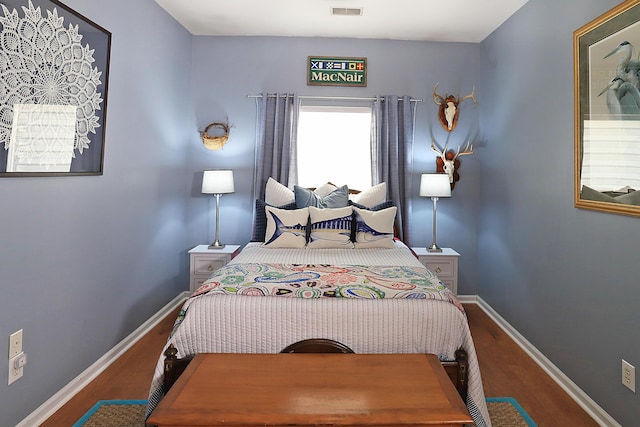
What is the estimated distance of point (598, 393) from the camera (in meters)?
2.14

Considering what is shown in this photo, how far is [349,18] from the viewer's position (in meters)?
3.47

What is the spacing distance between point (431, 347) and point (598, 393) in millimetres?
1076

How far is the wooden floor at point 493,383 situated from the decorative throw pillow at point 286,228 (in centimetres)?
119

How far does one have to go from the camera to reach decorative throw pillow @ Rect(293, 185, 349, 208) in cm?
348

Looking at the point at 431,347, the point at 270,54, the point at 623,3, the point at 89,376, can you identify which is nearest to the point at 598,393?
the point at 431,347

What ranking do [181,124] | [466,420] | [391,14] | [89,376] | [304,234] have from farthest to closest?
1. [181,124]
2. [391,14]
3. [304,234]
4. [89,376]
5. [466,420]

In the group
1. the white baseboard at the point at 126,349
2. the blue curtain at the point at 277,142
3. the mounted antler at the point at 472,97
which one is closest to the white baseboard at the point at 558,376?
the white baseboard at the point at 126,349

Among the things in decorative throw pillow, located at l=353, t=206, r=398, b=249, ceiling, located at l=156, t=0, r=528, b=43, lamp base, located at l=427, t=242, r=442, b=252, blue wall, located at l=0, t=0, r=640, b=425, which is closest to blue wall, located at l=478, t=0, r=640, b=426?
blue wall, located at l=0, t=0, r=640, b=425

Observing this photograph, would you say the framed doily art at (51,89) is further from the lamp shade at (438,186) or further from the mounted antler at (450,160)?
the mounted antler at (450,160)

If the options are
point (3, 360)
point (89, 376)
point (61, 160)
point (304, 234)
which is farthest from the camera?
point (304, 234)

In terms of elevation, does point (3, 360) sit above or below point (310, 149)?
below

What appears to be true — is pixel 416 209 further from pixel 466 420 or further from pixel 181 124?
pixel 466 420

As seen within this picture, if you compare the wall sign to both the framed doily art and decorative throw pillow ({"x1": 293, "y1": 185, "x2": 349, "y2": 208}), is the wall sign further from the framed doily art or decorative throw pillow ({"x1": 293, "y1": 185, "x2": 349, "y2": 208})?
the framed doily art

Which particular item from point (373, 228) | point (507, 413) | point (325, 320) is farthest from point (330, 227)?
point (507, 413)
